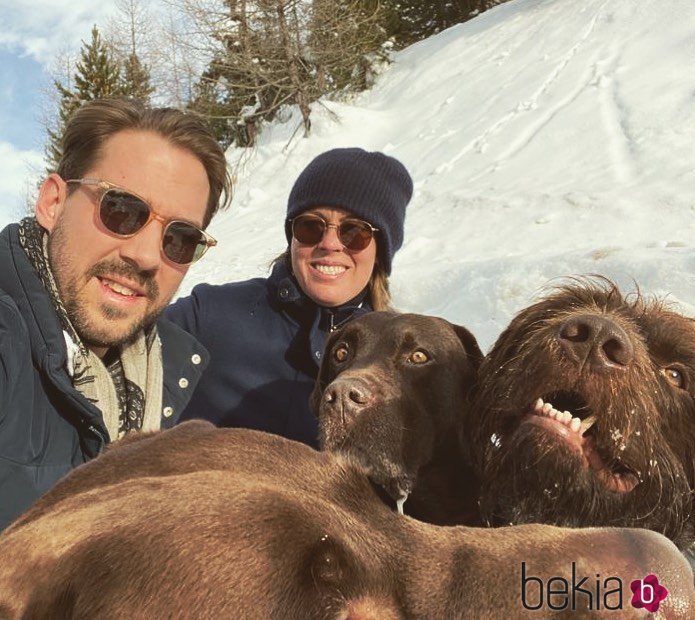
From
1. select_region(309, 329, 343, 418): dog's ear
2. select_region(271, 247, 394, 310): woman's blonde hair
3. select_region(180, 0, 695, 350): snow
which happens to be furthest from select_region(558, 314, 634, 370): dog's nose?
select_region(271, 247, 394, 310): woman's blonde hair

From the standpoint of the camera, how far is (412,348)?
11.0ft

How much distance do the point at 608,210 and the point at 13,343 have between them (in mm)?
7414

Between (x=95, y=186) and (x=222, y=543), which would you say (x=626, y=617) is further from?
(x=95, y=186)

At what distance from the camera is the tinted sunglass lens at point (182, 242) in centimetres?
363

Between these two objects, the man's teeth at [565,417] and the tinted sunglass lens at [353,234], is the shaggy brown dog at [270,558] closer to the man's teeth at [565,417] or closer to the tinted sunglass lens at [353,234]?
the man's teeth at [565,417]

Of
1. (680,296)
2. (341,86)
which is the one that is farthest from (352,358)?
(341,86)

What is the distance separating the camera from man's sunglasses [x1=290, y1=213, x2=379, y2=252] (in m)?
4.25

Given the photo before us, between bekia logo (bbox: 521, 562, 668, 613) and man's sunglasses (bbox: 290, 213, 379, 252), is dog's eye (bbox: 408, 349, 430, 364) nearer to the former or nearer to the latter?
man's sunglasses (bbox: 290, 213, 379, 252)

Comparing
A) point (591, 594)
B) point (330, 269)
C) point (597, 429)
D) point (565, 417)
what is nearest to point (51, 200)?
point (330, 269)

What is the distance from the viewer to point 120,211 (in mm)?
3434

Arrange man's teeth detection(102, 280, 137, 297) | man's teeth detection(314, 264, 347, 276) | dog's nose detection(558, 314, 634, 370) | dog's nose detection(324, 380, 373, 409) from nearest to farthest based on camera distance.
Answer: dog's nose detection(558, 314, 634, 370)
dog's nose detection(324, 380, 373, 409)
man's teeth detection(102, 280, 137, 297)
man's teeth detection(314, 264, 347, 276)

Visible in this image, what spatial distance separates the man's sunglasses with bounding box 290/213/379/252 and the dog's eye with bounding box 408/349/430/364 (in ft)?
3.61

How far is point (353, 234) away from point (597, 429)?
7.21 feet

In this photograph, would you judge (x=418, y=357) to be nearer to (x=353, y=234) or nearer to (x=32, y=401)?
(x=353, y=234)
